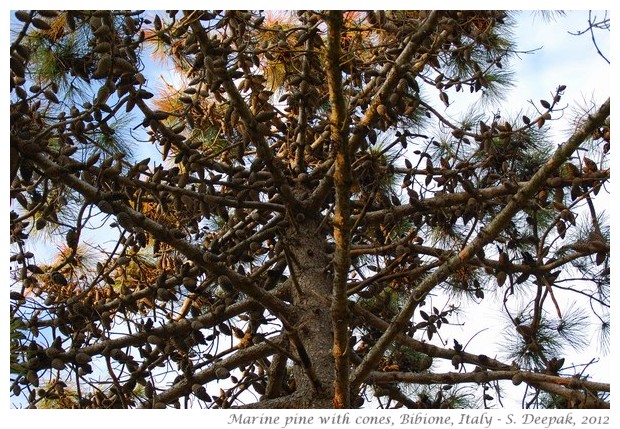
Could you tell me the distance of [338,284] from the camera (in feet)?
8.27

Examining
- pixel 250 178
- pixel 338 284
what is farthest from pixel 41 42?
pixel 338 284

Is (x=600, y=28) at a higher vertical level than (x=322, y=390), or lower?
higher

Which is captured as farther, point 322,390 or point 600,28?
point 600,28

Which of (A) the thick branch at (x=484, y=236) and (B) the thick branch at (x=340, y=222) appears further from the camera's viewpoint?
(B) the thick branch at (x=340, y=222)

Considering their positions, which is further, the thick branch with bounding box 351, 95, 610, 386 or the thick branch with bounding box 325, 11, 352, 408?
the thick branch with bounding box 325, 11, 352, 408

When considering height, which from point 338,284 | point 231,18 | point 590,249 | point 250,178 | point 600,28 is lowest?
point 338,284

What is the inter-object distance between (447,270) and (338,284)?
1.15 feet

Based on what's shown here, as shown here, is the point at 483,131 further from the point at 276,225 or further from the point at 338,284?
the point at 338,284
